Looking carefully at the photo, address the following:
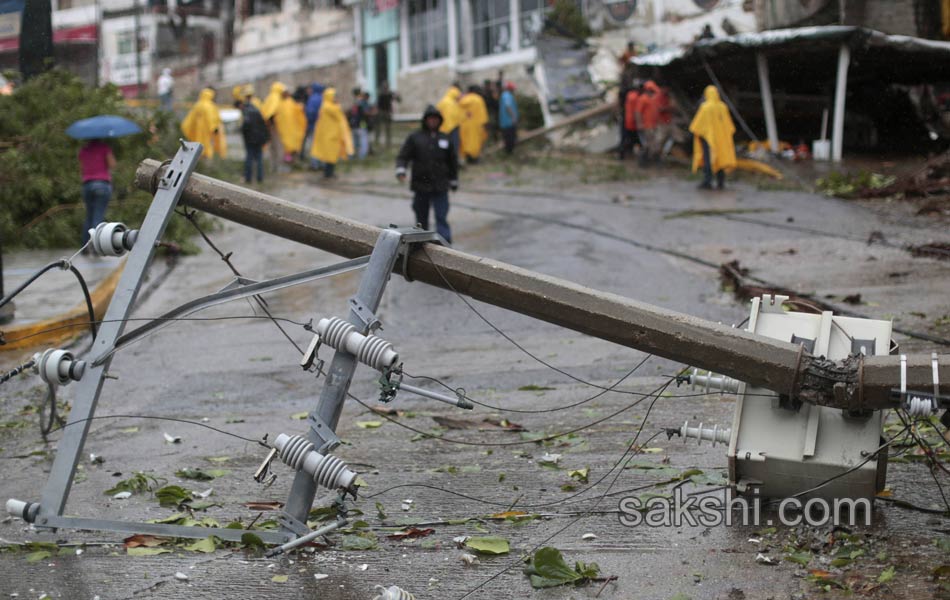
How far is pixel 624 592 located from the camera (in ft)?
13.4

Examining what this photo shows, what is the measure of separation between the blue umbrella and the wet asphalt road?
1931mm

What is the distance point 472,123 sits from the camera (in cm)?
2530

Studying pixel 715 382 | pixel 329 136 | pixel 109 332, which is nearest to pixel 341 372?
pixel 109 332

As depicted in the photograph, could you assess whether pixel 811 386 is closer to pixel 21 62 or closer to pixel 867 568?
pixel 867 568

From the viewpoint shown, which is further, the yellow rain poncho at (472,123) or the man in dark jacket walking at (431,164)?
the yellow rain poncho at (472,123)

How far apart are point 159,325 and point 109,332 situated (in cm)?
21

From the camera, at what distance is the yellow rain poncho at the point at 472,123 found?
83.0ft

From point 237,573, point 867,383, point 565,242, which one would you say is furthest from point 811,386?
point 565,242

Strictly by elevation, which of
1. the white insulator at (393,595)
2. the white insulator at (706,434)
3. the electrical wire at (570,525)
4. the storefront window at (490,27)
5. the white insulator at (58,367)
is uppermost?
the storefront window at (490,27)

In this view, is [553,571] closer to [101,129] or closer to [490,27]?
[101,129]

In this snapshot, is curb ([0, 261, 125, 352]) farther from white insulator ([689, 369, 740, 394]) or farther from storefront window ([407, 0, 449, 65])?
storefront window ([407, 0, 449, 65])

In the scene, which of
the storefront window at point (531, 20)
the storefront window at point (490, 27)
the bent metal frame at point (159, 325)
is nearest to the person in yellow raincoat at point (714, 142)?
the storefront window at point (531, 20)

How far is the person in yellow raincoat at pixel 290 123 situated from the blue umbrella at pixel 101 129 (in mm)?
11521

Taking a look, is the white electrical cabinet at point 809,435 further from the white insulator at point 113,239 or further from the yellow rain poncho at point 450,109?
the yellow rain poncho at point 450,109
